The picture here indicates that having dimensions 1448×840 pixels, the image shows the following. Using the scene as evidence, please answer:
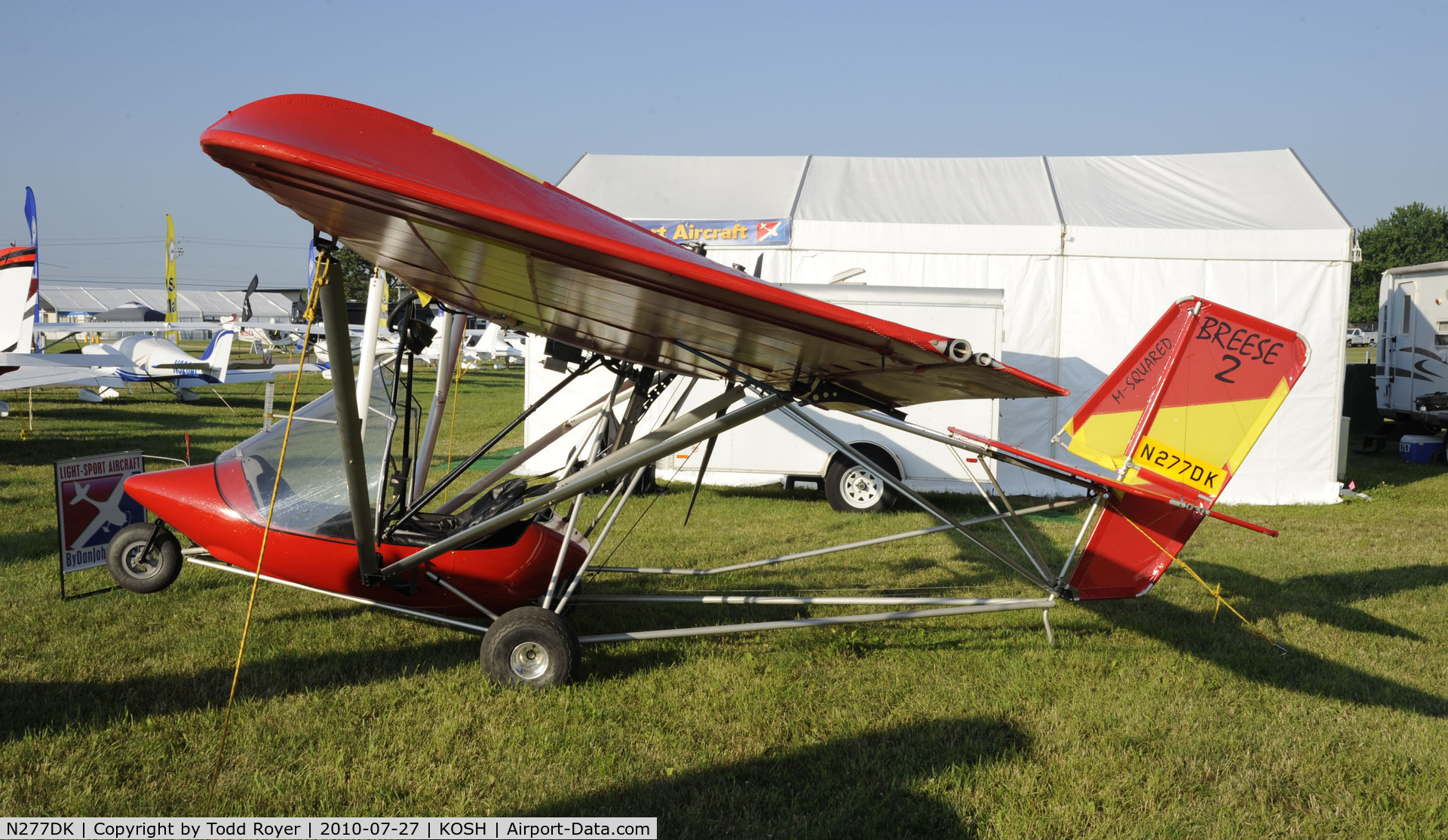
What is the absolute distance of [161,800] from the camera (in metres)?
3.58

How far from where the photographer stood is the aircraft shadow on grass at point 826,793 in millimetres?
3605

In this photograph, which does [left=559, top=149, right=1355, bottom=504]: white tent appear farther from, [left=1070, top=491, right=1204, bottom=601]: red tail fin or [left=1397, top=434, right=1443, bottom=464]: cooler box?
[left=1070, top=491, right=1204, bottom=601]: red tail fin

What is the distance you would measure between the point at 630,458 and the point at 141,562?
388cm

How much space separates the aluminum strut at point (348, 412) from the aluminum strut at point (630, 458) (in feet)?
0.61

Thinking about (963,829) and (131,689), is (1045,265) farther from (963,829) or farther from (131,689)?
(131,689)

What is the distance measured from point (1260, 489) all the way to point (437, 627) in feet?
36.9

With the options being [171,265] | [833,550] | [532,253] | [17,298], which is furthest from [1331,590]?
[171,265]

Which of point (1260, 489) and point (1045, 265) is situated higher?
point (1045, 265)

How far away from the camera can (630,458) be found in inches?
171

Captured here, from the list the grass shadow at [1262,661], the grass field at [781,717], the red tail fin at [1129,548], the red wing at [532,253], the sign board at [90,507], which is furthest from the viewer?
the sign board at [90,507]

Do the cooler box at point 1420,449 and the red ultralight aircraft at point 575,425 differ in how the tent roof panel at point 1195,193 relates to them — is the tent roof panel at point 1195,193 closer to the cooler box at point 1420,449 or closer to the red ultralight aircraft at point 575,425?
the cooler box at point 1420,449

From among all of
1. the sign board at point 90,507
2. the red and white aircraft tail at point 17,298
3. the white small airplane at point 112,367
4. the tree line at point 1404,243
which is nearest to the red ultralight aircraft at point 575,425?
the sign board at point 90,507

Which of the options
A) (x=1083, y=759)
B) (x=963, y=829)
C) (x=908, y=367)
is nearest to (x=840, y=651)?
(x=1083, y=759)

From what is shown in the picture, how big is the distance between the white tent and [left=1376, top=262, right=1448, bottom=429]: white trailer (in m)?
5.83
